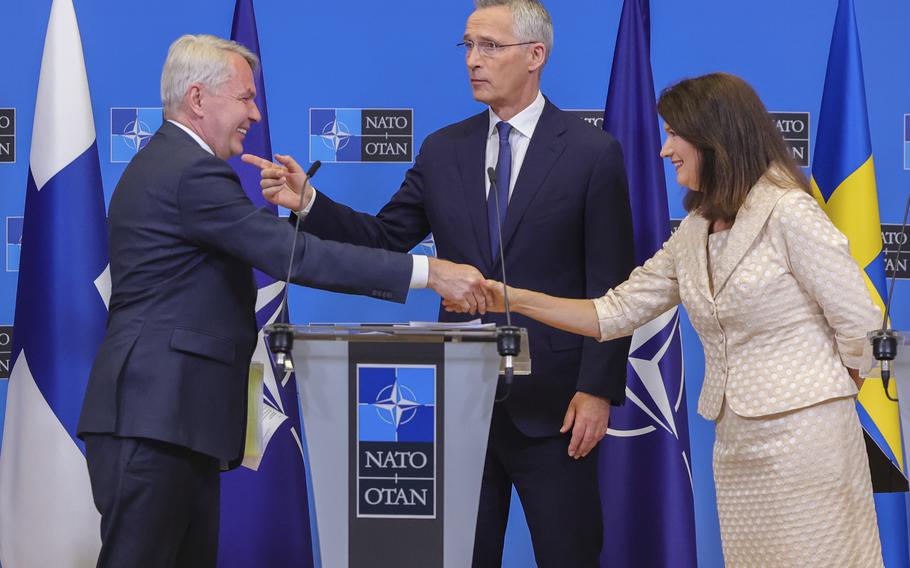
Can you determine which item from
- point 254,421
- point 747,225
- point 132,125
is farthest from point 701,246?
point 132,125

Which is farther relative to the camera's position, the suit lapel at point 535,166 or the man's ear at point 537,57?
the man's ear at point 537,57

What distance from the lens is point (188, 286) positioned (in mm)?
2473

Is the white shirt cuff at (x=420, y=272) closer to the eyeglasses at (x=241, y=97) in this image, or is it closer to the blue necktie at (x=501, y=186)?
the blue necktie at (x=501, y=186)

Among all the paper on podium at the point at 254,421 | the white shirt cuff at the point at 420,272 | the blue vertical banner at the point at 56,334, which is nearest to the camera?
the white shirt cuff at the point at 420,272

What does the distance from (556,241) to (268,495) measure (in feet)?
5.02

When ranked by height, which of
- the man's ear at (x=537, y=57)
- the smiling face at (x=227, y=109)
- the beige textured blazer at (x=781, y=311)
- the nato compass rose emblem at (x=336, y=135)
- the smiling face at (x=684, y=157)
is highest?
the nato compass rose emblem at (x=336, y=135)

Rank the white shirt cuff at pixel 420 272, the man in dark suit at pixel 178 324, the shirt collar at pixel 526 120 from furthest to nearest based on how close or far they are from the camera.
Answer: the shirt collar at pixel 526 120, the white shirt cuff at pixel 420 272, the man in dark suit at pixel 178 324

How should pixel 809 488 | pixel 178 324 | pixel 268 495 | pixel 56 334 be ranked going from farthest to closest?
pixel 268 495 → pixel 56 334 → pixel 178 324 → pixel 809 488

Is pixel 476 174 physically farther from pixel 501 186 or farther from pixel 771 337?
pixel 771 337

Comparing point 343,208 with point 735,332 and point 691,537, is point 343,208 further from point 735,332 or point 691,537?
point 691,537

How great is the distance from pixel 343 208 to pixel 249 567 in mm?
1399

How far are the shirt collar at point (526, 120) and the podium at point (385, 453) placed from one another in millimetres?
1027

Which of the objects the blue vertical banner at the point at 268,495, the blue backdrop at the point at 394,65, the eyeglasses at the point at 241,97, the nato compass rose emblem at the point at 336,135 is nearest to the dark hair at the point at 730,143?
the eyeglasses at the point at 241,97

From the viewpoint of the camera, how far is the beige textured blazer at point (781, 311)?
2.28 m
